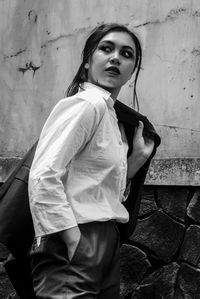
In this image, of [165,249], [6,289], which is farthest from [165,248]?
[6,289]

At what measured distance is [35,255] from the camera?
2.34m

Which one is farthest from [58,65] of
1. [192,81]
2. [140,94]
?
[192,81]

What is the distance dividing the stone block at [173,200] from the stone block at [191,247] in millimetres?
108

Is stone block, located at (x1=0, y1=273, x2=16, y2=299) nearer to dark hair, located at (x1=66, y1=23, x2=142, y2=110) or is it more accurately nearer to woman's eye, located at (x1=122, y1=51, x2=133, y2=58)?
dark hair, located at (x1=66, y1=23, x2=142, y2=110)

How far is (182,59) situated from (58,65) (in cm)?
98

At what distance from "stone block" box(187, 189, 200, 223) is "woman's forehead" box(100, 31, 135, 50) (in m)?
1.37

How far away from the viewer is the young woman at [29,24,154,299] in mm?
2262

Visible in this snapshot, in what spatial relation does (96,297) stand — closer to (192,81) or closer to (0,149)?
(192,81)

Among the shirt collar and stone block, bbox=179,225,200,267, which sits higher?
the shirt collar

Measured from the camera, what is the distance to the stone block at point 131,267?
12.9 feet

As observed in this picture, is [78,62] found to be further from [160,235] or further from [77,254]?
[77,254]

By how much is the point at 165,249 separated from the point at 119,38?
162 cm

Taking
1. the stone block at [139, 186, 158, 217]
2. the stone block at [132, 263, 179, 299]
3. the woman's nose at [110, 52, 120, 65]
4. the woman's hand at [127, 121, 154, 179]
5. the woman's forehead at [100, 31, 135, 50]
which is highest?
the woman's forehead at [100, 31, 135, 50]

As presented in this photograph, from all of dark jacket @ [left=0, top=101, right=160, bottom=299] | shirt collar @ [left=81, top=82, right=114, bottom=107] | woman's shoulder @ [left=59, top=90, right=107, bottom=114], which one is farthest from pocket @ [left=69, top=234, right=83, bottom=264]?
shirt collar @ [left=81, top=82, right=114, bottom=107]
